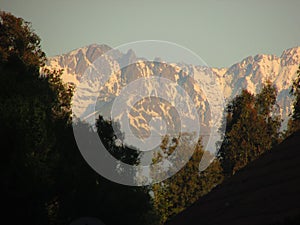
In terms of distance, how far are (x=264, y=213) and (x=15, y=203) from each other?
33260 mm

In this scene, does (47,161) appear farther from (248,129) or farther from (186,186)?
(248,129)

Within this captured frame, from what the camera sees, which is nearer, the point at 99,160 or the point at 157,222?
the point at 99,160

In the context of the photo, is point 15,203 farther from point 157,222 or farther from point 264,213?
point 157,222

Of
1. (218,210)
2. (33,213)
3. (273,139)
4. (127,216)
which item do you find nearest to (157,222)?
(127,216)

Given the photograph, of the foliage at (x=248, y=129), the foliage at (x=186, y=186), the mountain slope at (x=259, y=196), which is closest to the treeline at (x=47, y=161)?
the foliage at (x=186, y=186)

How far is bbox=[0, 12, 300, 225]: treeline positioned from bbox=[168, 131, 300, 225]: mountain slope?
2799cm

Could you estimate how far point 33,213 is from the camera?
47.1m

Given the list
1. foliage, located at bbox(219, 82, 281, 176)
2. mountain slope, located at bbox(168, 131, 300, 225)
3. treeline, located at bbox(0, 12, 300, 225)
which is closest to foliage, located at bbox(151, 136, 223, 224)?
treeline, located at bbox(0, 12, 300, 225)

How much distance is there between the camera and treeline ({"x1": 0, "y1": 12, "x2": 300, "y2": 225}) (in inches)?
1753

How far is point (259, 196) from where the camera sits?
1479 centimetres

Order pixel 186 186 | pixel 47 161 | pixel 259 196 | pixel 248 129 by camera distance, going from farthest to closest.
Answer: pixel 248 129
pixel 186 186
pixel 47 161
pixel 259 196

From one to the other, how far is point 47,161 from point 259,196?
36028mm

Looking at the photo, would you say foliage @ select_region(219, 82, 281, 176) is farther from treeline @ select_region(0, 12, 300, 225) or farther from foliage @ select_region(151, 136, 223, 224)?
treeline @ select_region(0, 12, 300, 225)

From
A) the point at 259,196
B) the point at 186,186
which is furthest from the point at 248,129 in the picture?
the point at 259,196
